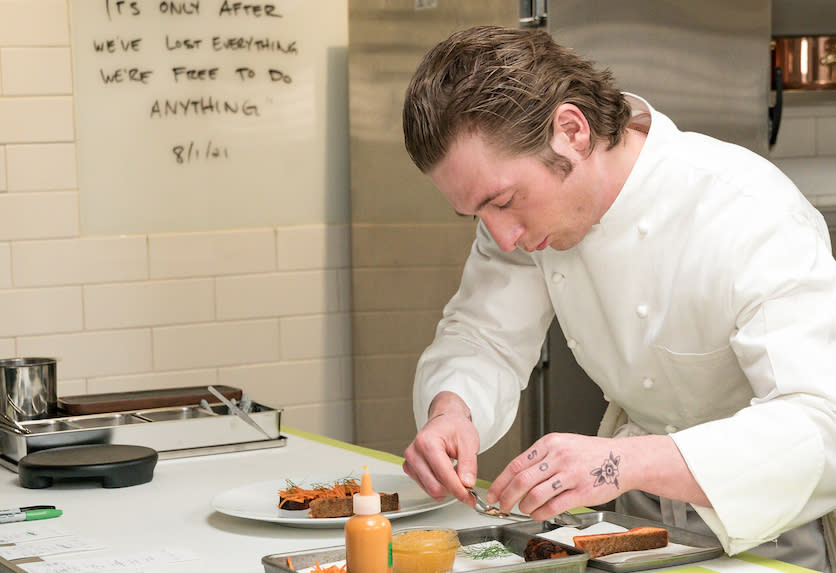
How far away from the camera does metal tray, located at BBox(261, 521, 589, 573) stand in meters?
1.48

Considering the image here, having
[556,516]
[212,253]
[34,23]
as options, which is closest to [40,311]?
[212,253]

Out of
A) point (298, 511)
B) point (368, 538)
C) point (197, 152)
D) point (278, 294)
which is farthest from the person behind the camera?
point (278, 294)

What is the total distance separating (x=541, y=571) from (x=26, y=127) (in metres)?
2.41

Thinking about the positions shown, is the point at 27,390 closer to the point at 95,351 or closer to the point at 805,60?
the point at 95,351

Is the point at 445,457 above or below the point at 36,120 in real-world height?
below

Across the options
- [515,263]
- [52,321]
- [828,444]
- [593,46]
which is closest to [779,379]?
[828,444]

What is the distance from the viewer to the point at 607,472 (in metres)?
1.59

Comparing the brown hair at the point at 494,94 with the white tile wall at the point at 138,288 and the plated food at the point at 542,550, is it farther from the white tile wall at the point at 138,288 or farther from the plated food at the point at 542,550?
the white tile wall at the point at 138,288

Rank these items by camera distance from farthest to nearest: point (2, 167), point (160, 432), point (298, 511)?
1. point (2, 167)
2. point (160, 432)
3. point (298, 511)

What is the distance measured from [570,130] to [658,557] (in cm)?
65

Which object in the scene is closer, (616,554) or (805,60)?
(616,554)

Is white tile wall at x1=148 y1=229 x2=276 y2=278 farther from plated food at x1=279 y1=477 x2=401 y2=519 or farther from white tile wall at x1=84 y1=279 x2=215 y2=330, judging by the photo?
plated food at x1=279 y1=477 x2=401 y2=519

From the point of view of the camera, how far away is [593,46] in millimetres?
2889

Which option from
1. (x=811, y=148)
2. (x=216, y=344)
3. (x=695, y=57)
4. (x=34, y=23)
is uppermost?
(x=34, y=23)
